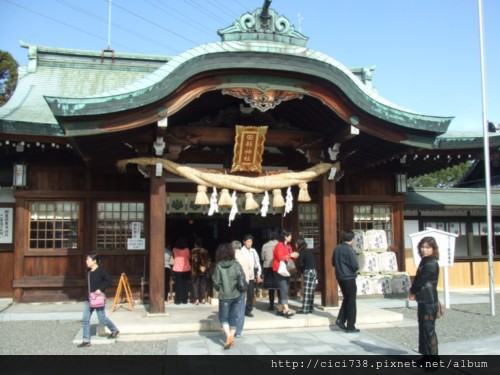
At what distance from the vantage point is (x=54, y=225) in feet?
38.5

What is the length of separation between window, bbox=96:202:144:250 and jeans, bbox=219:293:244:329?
544cm

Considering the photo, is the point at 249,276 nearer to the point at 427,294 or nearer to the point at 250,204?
the point at 250,204

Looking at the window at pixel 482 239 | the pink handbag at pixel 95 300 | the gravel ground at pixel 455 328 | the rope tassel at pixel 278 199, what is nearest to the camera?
the pink handbag at pixel 95 300

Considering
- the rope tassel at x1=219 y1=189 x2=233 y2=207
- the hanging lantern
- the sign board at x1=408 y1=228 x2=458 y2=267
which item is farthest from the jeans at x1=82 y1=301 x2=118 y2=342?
the sign board at x1=408 y1=228 x2=458 y2=267

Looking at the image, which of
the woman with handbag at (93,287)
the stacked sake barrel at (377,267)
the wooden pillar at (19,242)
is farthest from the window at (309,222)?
the wooden pillar at (19,242)

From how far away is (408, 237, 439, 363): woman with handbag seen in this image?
6141mm

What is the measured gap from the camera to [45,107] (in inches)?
479

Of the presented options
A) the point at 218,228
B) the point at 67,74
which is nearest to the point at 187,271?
the point at 218,228

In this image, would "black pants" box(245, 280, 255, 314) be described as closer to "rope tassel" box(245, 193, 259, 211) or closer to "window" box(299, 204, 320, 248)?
"rope tassel" box(245, 193, 259, 211)

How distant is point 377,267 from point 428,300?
7.14m

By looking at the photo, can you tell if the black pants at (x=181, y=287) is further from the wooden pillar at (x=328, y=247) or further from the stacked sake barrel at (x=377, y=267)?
the stacked sake barrel at (x=377, y=267)

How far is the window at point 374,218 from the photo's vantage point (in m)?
13.7

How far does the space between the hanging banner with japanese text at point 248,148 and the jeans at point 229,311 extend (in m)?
3.22

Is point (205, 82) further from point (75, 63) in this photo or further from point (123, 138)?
point (75, 63)
